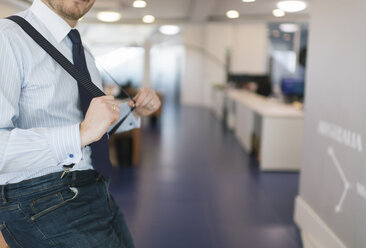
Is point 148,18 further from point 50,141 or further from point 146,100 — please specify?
point 50,141

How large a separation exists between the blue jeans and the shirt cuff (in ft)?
0.63

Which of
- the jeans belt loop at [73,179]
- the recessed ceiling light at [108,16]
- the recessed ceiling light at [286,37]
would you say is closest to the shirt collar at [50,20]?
the jeans belt loop at [73,179]

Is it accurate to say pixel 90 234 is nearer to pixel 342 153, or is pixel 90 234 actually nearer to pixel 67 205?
pixel 67 205

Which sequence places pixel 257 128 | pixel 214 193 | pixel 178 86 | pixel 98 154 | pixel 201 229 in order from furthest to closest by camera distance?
pixel 178 86
pixel 257 128
pixel 214 193
pixel 201 229
pixel 98 154

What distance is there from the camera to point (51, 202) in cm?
113

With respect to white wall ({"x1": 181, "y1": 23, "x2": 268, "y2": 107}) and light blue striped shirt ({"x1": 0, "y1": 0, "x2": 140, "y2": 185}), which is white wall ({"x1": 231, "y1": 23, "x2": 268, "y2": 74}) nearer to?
white wall ({"x1": 181, "y1": 23, "x2": 268, "y2": 107})

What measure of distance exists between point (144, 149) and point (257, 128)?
2.02m

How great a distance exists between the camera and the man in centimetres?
99

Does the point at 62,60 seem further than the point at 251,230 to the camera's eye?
No

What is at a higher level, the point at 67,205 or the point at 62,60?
the point at 62,60

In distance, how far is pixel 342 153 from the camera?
7.95ft

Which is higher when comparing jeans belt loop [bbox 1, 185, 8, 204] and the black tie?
the black tie

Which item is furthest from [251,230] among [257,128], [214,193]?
[257,128]

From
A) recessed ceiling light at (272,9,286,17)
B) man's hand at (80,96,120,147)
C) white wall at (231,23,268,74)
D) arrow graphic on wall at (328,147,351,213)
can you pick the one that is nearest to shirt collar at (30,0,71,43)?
man's hand at (80,96,120,147)
